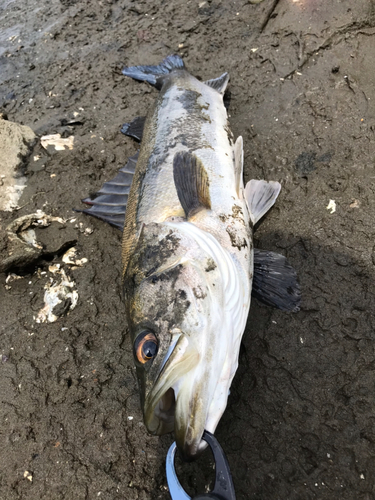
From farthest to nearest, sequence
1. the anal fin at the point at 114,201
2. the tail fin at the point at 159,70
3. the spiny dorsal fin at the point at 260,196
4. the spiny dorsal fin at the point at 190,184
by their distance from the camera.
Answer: the tail fin at the point at 159,70, the anal fin at the point at 114,201, the spiny dorsal fin at the point at 260,196, the spiny dorsal fin at the point at 190,184

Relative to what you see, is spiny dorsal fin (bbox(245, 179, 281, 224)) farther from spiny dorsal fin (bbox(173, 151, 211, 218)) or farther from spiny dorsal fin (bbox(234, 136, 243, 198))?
spiny dorsal fin (bbox(173, 151, 211, 218))

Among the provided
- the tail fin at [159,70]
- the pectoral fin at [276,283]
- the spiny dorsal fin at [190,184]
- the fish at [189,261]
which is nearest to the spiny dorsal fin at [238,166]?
the fish at [189,261]

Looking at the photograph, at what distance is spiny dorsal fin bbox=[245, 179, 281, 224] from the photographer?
10.0 feet

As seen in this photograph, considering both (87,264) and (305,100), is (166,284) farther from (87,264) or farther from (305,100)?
(305,100)

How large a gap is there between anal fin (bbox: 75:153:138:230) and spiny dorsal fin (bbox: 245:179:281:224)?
1255 millimetres

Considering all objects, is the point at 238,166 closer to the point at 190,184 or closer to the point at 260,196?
the point at 260,196

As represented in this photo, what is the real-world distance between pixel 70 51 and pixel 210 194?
501cm

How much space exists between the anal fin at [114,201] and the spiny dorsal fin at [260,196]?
126cm

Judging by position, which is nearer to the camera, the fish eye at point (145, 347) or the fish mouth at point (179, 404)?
the fish mouth at point (179, 404)

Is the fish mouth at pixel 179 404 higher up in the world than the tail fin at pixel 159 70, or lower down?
lower down

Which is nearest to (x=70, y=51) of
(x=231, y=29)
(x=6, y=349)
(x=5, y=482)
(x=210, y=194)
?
(x=231, y=29)

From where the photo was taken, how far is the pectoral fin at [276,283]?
2.63m

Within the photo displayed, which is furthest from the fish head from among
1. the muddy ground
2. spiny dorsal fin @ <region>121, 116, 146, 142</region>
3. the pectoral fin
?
spiny dorsal fin @ <region>121, 116, 146, 142</region>

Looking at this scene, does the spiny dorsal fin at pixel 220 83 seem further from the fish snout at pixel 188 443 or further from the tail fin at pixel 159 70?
the fish snout at pixel 188 443
